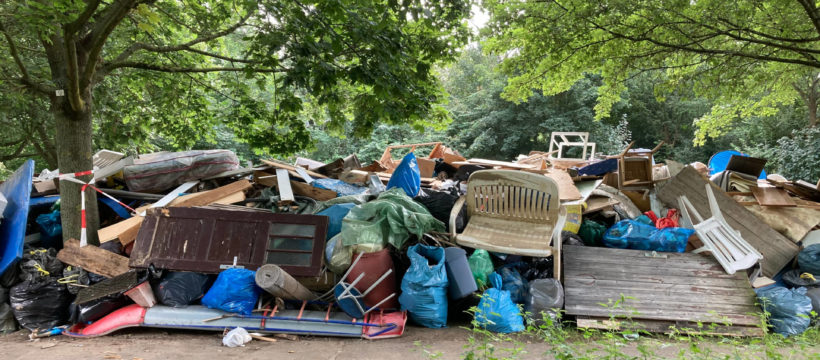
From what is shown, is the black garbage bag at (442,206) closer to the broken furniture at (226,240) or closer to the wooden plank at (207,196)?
the broken furniture at (226,240)

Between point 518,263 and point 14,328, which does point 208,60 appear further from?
point 518,263

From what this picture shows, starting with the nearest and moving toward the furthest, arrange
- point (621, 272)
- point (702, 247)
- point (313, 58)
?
point (313, 58) < point (621, 272) < point (702, 247)

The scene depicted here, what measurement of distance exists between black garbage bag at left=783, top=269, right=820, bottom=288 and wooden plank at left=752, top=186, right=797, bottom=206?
36.8 inches

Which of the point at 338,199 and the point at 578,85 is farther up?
the point at 578,85

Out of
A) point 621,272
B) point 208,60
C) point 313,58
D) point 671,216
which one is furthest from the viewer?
point 208,60

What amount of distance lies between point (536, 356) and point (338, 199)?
2.66m

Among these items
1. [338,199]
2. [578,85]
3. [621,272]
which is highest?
[578,85]

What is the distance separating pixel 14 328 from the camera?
4156 millimetres

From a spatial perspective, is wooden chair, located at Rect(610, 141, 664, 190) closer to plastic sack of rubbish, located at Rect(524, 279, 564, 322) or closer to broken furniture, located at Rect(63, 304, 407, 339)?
plastic sack of rubbish, located at Rect(524, 279, 564, 322)

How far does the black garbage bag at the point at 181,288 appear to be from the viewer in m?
4.07

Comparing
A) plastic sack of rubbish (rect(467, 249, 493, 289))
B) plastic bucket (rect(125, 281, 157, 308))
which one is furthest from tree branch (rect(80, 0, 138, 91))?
plastic sack of rubbish (rect(467, 249, 493, 289))

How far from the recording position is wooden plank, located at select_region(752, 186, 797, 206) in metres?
5.27

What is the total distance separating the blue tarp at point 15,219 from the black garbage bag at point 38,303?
29 centimetres

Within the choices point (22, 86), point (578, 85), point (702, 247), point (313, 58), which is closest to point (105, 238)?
point (22, 86)
